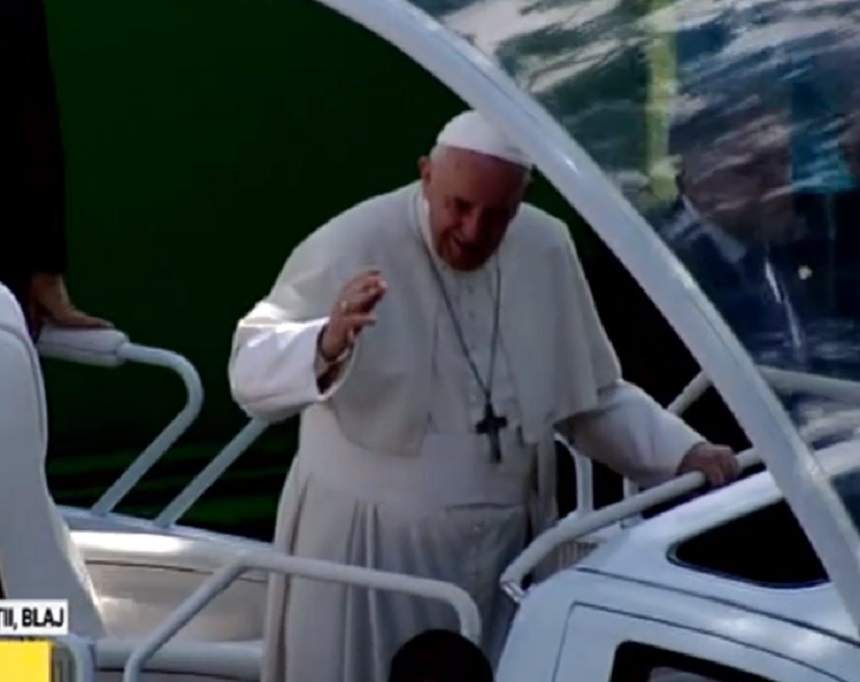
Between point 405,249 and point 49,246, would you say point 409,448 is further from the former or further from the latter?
point 49,246

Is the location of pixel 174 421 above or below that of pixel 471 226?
below

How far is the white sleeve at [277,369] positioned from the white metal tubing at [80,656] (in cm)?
43

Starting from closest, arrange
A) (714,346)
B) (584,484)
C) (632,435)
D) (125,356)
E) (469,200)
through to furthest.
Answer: (714,346) < (469,200) < (632,435) < (584,484) < (125,356)

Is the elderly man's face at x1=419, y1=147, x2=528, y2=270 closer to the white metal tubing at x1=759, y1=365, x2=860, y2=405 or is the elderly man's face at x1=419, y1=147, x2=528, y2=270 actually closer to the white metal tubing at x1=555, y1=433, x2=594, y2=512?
the white metal tubing at x1=555, y1=433, x2=594, y2=512

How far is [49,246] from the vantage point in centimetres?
555

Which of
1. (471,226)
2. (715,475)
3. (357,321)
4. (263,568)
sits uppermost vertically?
(471,226)

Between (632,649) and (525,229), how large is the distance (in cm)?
123

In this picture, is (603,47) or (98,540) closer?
(603,47)

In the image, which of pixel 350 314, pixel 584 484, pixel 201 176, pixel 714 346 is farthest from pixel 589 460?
pixel 201 176

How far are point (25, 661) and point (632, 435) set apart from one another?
1082 mm

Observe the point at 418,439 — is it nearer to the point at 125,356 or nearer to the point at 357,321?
the point at 357,321

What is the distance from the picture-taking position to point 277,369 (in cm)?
374

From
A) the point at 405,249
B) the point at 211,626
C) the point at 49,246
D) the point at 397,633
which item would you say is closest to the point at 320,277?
the point at 405,249

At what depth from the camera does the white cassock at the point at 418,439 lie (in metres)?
4.03
